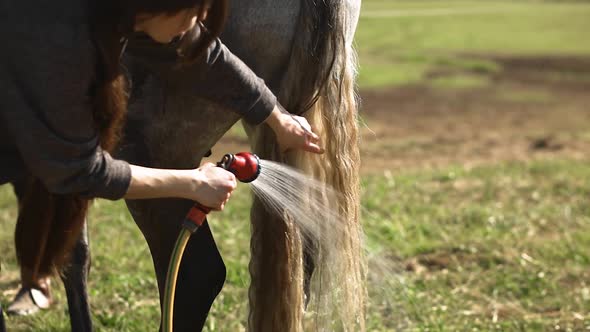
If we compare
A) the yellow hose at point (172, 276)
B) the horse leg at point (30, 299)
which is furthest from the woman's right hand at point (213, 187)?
the horse leg at point (30, 299)

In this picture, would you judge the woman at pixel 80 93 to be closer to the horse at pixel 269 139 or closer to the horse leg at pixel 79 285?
the horse at pixel 269 139

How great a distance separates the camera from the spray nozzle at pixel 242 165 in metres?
2.37

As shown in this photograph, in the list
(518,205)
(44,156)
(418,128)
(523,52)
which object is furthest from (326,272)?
(523,52)

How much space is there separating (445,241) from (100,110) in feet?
9.20

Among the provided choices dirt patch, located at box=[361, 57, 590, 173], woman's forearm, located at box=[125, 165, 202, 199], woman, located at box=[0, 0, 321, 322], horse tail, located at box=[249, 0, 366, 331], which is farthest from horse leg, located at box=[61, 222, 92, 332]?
dirt patch, located at box=[361, 57, 590, 173]

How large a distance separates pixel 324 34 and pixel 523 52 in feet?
35.7

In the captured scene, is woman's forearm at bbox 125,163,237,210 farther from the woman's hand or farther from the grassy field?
the grassy field

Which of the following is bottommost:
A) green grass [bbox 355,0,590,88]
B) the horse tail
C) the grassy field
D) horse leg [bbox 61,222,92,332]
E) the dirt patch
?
green grass [bbox 355,0,590,88]

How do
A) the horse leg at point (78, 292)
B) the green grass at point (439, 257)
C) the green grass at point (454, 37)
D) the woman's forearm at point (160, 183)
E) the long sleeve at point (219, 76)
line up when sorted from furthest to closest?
1. the green grass at point (454, 37)
2. the green grass at point (439, 257)
3. the horse leg at point (78, 292)
4. the long sleeve at point (219, 76)
5. the woman's forearm at point (160, 183)

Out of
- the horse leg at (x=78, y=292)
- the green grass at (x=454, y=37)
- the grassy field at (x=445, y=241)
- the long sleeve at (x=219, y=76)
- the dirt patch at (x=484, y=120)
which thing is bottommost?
the green grass at (x=454, y=37)

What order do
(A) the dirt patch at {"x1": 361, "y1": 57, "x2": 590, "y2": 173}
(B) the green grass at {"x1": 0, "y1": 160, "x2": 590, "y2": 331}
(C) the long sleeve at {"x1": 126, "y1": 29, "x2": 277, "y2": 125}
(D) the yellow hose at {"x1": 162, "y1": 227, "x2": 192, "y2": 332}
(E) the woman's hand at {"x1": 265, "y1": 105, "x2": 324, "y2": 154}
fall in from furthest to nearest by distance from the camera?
(A) the dirt patch at {"x1": 361, "y1": 57, "x2": 590, "y2": 173}, (B) the green grass at {"x1": 0, "y1": 160, "x2": 590, "y2": 331}, (E) the woman's hand at {"x1": 265, "y1": 105, "x2": 324, "y2": 154}, (C) the long sleeve at {"x1": 126, "y1": 29, "x2": 277, "y2": 125}, (D) the yellow hose at {"x1": 162, "y1": 227, "x2": 192, "y2": 332}

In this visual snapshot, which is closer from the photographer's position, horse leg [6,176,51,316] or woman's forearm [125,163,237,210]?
woman's forearm [125,163,237,210]

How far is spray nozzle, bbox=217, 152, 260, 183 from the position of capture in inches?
93.3

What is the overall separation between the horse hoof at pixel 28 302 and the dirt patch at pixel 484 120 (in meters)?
2.37
